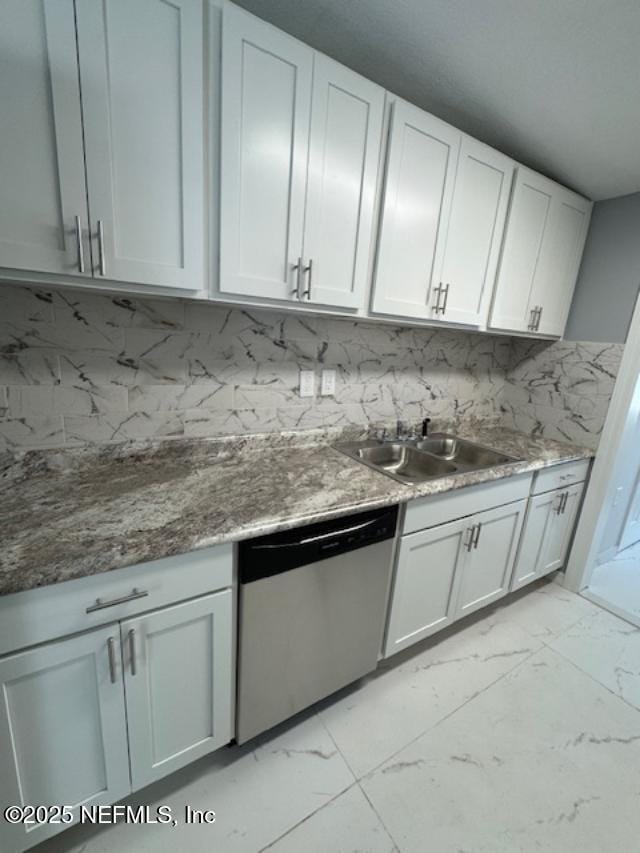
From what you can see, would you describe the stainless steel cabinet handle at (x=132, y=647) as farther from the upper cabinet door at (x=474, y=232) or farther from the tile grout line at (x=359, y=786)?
the upper cabinet door at (x=474, y=232)

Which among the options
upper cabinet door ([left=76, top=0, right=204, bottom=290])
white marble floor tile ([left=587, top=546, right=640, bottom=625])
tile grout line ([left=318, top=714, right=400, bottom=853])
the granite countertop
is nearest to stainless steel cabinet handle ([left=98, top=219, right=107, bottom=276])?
upper cabinet door ([left=76, top=0, right=204, bottom=290])

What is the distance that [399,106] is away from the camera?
1.25m

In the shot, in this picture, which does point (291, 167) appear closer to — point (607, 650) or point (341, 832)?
point (341, 832)

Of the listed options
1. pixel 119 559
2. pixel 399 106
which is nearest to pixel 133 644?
pixel 119 559

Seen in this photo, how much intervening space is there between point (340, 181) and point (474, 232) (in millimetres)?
728

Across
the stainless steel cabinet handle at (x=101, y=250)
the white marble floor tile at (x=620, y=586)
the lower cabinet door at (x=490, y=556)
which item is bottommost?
the white marble floor tile at (x=620, y=586)

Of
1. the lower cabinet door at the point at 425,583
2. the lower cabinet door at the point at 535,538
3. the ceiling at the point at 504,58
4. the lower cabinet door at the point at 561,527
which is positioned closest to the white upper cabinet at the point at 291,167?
the ceiling at the point at 504,58

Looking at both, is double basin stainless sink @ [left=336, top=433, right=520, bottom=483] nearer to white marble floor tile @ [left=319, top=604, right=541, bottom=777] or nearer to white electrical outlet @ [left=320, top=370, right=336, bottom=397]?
white electrical outlet @ [left=320, top=370, right=336, bottom=397]

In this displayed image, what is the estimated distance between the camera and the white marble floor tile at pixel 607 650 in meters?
1.65

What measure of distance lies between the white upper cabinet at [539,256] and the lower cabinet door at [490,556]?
97 cm

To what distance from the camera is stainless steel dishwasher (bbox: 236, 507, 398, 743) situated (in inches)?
42.1

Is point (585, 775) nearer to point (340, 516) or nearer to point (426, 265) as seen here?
point (340, 516)

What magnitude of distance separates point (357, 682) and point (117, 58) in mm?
2242

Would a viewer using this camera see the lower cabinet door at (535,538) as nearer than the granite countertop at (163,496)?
No
